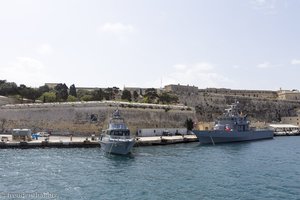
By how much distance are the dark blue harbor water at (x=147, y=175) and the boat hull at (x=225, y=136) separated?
10724mm

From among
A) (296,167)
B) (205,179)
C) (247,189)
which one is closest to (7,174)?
(205,179)

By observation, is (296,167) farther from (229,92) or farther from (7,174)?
(229,92)

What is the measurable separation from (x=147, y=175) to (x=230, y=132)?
25.9 meters

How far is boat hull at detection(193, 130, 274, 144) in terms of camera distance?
141 ft

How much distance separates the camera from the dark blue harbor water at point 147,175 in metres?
17.6


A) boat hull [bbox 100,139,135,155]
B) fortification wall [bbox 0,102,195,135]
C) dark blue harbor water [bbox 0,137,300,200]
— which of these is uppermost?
fortification wall [bbox 0,102,195,135]

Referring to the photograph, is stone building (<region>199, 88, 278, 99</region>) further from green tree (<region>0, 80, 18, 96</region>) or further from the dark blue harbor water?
the dark blue harbor water

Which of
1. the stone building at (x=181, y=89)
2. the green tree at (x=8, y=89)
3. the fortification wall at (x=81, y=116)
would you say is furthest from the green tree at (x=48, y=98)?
the stone building at (x=181, y=89)

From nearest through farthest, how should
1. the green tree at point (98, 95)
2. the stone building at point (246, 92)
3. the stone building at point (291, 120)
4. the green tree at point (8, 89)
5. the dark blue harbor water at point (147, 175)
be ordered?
1. the dark blue harbor water at point (147, 175)
2. the green tree at point (98, 95)
3. the green tree at point (8, 89)
4. the stone building at point (291, 120)
5. the stone building at point (246, 92)

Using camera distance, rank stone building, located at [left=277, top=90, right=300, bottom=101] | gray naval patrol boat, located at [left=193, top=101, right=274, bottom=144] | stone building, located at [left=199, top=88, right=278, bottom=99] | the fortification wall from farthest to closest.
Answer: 1. stone building, located at [left=277, top=90, right=300, bottom=101]
2. stone building, located at [left=199, top=88, right=278, bottom=99]
3. the fortification wall
4. gray naval patrol boat, located at [left=193, top=101, right=274, bottom=144]

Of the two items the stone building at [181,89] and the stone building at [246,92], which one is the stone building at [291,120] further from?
the stone building at [181,89]

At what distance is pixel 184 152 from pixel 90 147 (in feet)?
30.0

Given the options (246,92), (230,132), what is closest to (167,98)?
(230,132)

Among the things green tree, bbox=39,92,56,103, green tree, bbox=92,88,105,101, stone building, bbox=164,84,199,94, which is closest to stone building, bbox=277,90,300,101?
stone building, bbox=164,84,199,94
